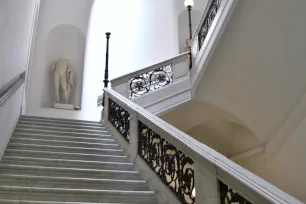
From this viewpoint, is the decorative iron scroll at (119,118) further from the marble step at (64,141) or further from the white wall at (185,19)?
the white wall at (185,19)

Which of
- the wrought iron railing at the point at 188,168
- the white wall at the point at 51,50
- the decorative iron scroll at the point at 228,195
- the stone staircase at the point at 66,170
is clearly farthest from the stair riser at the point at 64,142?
the white wall at the point at 51,50

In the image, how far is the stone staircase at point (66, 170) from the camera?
3498 millimetres

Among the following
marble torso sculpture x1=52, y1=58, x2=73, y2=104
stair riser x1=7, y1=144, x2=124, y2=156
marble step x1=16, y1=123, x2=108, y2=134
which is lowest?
stair riser x1=7, y1=144, x2=124, y2=156

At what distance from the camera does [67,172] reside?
4195mm

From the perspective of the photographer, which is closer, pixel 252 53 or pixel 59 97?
pixel 252 53

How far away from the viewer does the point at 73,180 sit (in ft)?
12.8

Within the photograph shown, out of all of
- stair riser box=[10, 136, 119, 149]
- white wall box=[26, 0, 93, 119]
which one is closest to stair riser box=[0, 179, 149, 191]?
stair riser box=[10, 136, 119, 149]

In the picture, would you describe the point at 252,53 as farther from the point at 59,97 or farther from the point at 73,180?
the point at 59,97

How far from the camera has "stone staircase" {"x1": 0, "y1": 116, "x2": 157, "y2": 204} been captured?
11.5ft

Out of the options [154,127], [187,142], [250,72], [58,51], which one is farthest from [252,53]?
[58,51]

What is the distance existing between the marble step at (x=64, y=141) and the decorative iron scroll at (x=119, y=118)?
0.91 feet

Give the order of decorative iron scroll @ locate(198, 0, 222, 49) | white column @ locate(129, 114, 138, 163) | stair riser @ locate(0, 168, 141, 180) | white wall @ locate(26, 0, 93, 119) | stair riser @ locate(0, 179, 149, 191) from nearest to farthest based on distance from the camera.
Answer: stair riser @ locate(0, 179, 149, 191), stair riser @ locate(0, 168, 141, 180), white column @ locate(129, 114, 138, 163), decorative iron scroll @ locate(198, 0, 222, 49), white wall @ locate(26, 0, 93, 119)

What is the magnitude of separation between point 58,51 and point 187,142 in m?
8.84

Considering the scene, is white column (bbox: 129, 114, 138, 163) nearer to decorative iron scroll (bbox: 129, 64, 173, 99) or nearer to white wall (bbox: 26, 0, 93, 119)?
decorative iron scroll (bbox: 129, 64, 173, 99)
